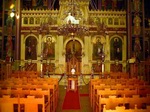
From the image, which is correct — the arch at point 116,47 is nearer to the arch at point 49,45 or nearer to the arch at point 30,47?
the arch at point 49,45

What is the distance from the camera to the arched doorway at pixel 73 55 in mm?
17812

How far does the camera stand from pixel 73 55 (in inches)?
701

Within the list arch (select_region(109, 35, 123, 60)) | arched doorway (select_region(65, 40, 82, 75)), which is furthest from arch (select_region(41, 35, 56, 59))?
arch (select_region(109, 35, 123, 60))

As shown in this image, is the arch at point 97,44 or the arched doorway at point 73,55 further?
the arched doorway at point 73,55

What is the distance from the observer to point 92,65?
1770 cm

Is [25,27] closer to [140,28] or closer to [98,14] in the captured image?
[98,14]

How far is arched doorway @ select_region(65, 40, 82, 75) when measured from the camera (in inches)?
701

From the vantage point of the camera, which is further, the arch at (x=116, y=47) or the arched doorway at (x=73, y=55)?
the arched doorway at (x=73, y=55)

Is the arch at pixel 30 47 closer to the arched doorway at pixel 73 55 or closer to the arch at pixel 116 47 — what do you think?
the arched doorway at pixel 73 55

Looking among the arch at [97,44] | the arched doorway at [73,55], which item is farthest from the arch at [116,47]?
the arched doorway at [73,55]

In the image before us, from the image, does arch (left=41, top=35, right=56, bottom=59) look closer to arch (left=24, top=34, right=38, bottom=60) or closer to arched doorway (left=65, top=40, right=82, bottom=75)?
arch (left=24, top=34, right=38, bottom=60)

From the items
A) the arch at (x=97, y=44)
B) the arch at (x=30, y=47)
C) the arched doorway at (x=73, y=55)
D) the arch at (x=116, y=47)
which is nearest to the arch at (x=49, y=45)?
the arch at (x=30, y=47)

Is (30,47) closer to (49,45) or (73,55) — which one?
(49,45)

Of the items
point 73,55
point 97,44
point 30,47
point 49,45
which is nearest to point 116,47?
point 97,44
